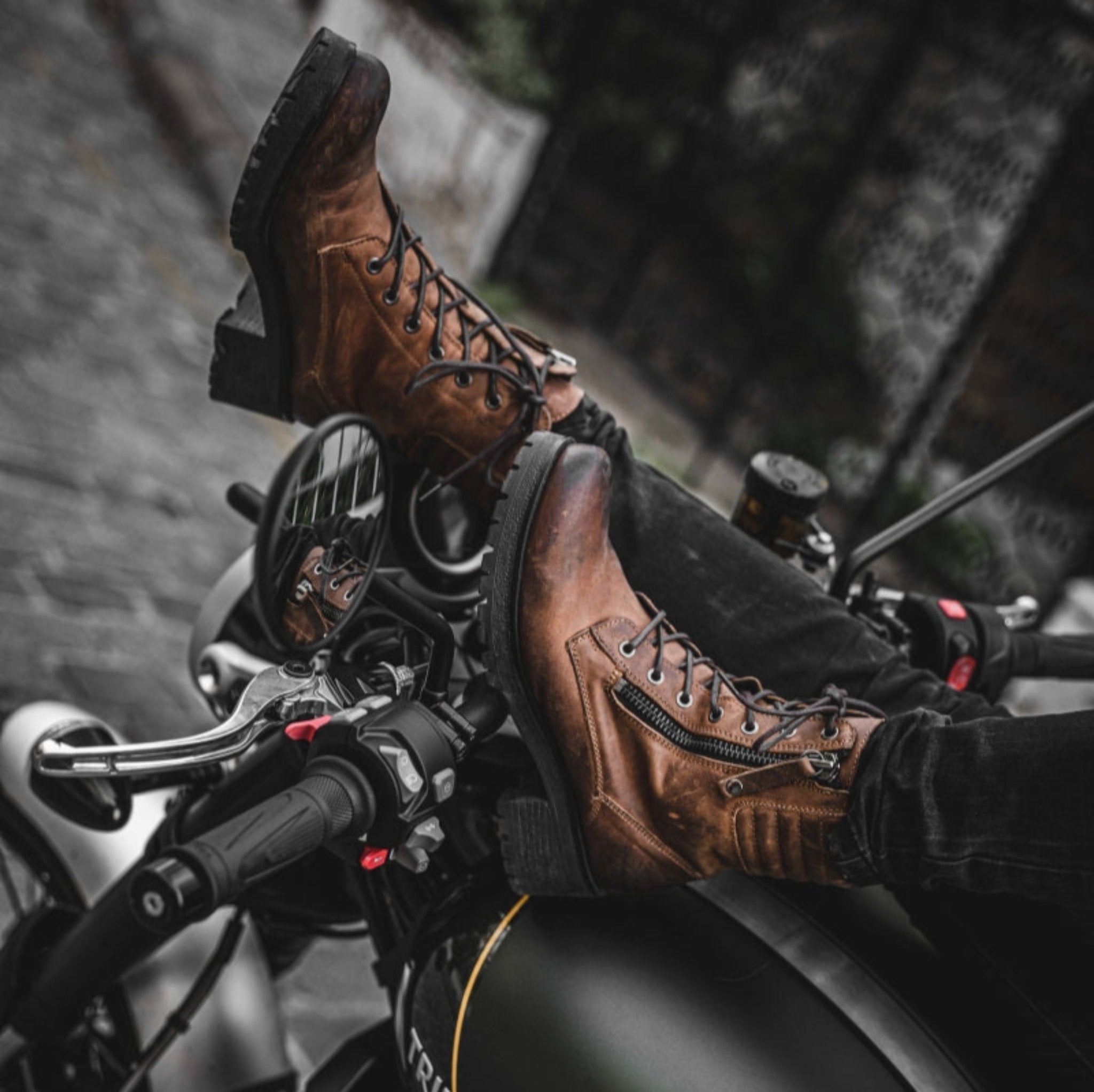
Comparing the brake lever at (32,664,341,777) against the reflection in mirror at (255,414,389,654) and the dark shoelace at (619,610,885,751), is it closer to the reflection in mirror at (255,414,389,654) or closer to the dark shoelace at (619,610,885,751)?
the reflection in mirror at (255,414,389,654)

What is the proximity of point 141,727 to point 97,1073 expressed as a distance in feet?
3.84

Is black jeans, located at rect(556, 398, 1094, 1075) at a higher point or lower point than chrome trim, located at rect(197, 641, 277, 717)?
higher

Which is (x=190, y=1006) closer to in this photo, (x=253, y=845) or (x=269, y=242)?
(x=253, y=845)

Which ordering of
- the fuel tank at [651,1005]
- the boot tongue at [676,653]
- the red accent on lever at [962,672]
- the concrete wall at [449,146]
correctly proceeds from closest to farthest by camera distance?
the fuel tank at [651,1005]
the boot tongue at [676,653]
the red accent on lever at [962,672]
the concrete wall at [449,146]

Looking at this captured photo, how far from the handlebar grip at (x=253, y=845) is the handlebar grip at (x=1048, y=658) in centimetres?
97

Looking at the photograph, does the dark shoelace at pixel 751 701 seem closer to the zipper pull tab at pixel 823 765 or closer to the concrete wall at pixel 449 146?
the zipper pull tab at pixel 823 765

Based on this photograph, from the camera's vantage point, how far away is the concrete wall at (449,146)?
5777 mm

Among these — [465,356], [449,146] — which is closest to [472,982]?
[465,356]

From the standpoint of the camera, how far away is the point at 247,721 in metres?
0.95

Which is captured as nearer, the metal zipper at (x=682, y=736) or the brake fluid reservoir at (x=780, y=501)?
the metal zipper at (x=682, y=736)

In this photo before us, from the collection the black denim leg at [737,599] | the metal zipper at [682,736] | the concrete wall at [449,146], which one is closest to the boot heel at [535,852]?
the metal zipper at [682,736]

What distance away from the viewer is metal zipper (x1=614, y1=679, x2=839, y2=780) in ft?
3.41

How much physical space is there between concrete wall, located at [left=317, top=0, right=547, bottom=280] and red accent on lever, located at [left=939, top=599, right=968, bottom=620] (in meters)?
4.75

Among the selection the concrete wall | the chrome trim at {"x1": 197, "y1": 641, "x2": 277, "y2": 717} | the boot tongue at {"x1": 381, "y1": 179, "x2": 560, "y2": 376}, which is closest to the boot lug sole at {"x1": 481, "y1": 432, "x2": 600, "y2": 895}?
the boot tongue at {"x1": 381, "y1": 179, "x2": 560, "y2": 376}
